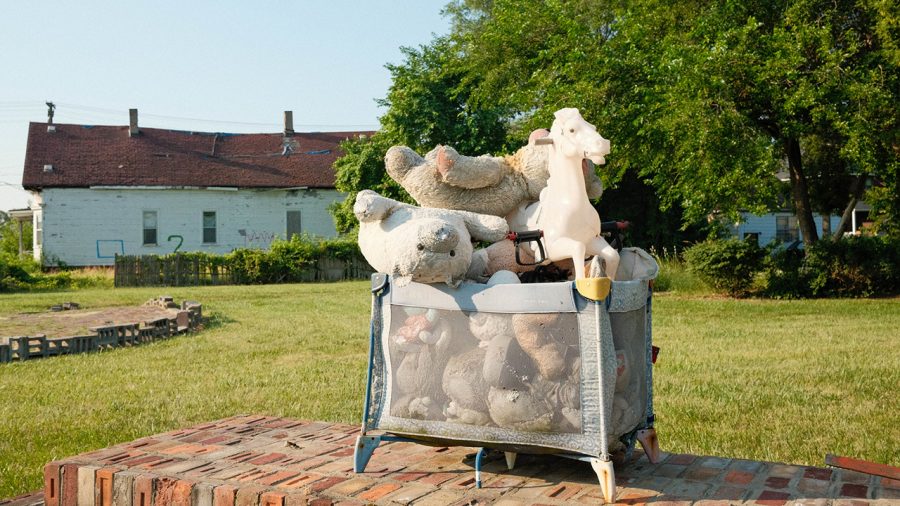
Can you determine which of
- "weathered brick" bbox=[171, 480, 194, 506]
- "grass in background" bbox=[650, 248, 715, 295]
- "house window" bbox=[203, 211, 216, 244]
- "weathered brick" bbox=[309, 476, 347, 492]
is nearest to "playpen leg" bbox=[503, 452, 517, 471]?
"weathered brick" bbox=[309, 476, 347, 492]

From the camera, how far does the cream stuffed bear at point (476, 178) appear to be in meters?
3.76

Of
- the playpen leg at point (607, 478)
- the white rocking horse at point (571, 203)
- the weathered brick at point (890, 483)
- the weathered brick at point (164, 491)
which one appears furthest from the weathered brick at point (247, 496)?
the weathered brick at point (890, 483)

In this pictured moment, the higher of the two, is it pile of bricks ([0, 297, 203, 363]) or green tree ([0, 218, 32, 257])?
green tree ([0, 218, 32, 257])

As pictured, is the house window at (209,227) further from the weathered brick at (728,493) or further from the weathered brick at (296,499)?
the weathered brick at (728,493)

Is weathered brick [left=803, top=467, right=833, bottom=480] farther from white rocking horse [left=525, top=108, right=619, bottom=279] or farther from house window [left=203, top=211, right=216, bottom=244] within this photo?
house window [left=203, top=211, right=216, bottom=244]

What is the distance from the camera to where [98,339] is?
411 inches

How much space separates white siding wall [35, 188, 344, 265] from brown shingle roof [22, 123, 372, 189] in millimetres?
422

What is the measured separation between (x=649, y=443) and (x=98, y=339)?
8.42 meters

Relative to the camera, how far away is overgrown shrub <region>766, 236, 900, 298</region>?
16.9m

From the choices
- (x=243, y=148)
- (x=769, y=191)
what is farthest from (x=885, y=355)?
(x=243, y=148)

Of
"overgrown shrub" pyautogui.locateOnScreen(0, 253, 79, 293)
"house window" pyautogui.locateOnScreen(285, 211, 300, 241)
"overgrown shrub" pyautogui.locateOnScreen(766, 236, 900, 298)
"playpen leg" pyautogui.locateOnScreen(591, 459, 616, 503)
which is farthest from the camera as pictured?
"house window" pyautogui.locateOnScreen(285, 211, 300, 241)

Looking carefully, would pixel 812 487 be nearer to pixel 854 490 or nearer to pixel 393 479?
pixel 854 490

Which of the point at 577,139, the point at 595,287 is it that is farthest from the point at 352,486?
the point at 577,139

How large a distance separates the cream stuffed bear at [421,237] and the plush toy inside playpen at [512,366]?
0.08 metres
